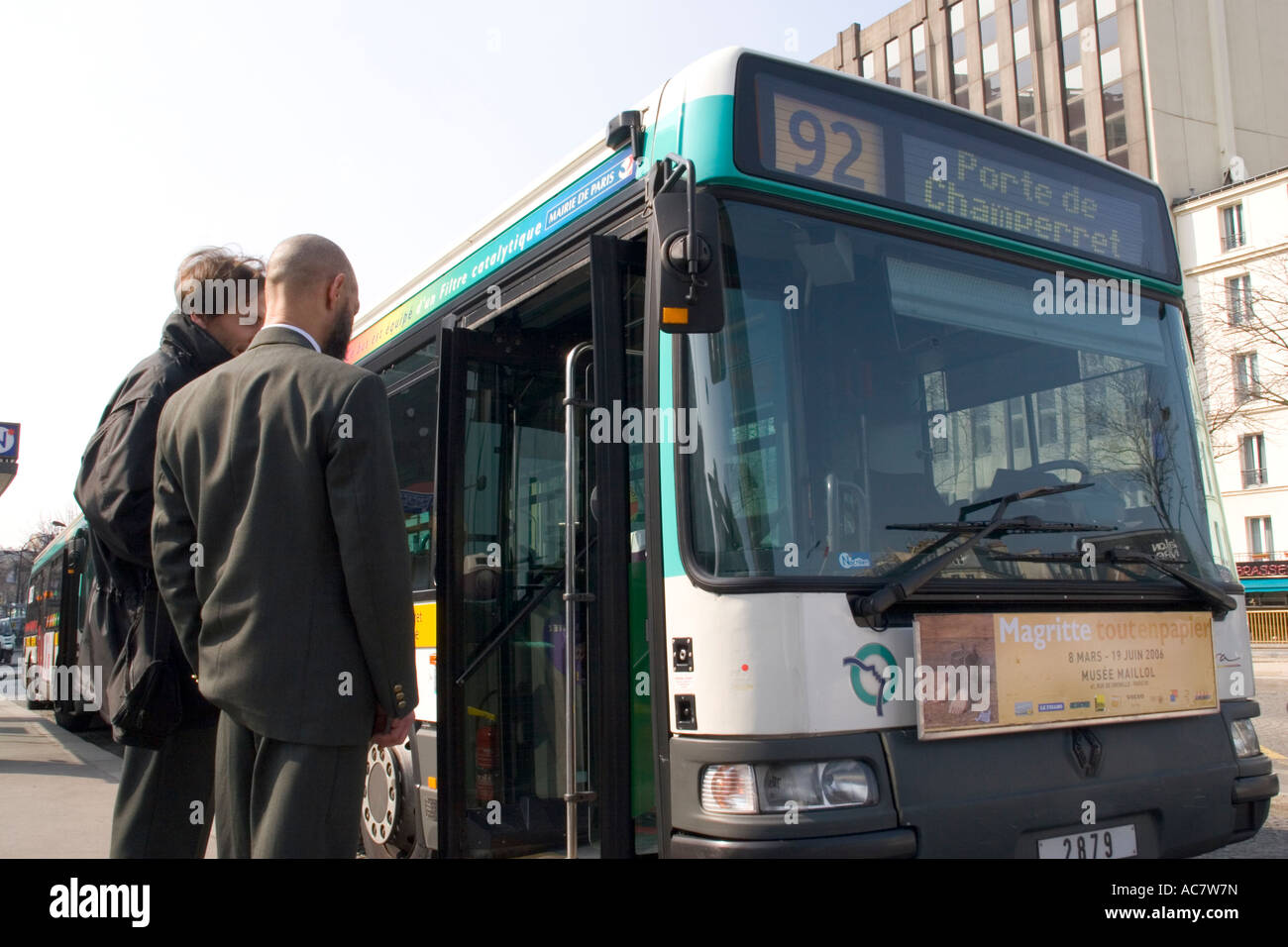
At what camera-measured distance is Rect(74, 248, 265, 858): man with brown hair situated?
3.15m

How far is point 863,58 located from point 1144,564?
175 ft

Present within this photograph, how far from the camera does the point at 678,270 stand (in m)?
3.26

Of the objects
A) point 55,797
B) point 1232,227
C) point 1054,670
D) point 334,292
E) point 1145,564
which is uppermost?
point 1232,227

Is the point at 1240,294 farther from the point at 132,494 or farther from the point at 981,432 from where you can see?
the point at 132,494

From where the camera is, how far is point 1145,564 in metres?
3.83

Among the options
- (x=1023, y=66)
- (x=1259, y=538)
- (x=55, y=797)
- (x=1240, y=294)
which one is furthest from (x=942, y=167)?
(x=1023, y=66)

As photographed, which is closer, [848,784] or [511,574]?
[848,784]

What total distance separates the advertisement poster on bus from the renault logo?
2.1 inches

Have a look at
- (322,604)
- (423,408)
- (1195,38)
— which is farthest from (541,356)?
(1195,38)

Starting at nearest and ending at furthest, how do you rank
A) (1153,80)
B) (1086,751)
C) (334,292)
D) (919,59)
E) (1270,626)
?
(334,292), (1086,751), (1270,626), (1153,80), (919,59)

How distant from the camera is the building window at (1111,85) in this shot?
42094 mm

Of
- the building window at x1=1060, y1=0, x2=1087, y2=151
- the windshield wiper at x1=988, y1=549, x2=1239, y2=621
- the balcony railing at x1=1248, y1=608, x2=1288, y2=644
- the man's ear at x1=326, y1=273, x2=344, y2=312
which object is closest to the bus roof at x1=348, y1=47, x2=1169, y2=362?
the man's ear at x1=326, y1=273, x2=344, y2=312

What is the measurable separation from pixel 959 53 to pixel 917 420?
50.0 m
